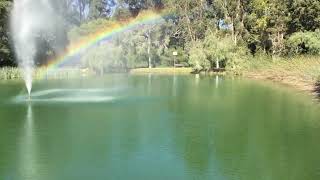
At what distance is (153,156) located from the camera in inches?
425

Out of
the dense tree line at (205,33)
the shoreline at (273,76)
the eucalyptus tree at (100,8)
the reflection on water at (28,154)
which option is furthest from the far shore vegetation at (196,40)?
the reflection on water at (28,154)

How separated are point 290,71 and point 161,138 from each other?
19.8m

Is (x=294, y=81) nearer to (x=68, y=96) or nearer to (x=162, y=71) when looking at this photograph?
(x=68, y=96)

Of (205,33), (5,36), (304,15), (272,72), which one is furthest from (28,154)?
(205,33)

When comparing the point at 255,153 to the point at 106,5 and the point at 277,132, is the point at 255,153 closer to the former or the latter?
the point at 277,132

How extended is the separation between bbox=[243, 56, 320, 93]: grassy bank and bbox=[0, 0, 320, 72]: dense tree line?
1.79m

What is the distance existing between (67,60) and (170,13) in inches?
449

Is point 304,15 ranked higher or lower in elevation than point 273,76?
higher

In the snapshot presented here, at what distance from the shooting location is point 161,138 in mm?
12891

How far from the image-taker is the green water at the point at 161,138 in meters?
9.62

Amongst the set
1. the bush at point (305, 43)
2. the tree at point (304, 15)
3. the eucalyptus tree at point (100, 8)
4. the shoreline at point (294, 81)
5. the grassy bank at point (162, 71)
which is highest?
the eucalyptus tree at point (100, 8)

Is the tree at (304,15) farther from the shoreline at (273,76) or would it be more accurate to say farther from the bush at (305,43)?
the shoreline at (273,76)

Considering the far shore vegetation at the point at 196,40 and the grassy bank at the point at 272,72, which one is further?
the far shore vegetation at the point at 196,40

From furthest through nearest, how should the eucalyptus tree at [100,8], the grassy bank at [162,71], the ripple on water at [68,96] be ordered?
the eucalyptus tree at [100,8] → the grassy bank at [162,71] → the ripple on water at [68,96]
